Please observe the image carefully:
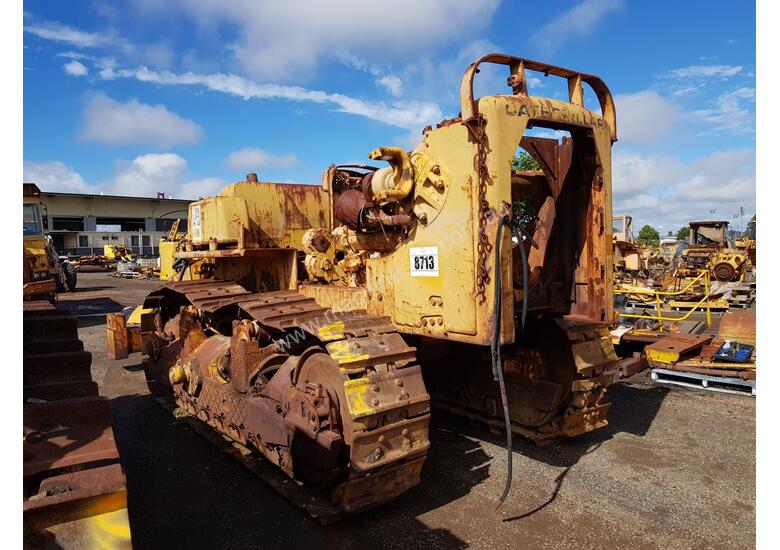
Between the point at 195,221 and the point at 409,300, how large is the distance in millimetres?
3976

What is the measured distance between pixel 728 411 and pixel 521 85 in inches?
200

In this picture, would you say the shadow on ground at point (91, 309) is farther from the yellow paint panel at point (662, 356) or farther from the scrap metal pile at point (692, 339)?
the yellow paint panel at point (662, 356)

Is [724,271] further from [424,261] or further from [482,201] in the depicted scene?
[482,201]

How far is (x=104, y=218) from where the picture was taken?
48.8 meters

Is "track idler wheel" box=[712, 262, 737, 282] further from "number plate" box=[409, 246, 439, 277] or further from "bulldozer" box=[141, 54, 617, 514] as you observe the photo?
"number plate" box=[409, 246, 439, 277]

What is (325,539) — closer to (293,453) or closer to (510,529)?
(293,453)

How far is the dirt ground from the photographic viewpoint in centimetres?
380

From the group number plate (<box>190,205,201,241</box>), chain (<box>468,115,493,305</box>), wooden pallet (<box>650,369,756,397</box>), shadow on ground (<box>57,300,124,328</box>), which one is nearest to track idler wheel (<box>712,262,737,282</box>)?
wooden pallet (<box>650,369,756,397</box>)

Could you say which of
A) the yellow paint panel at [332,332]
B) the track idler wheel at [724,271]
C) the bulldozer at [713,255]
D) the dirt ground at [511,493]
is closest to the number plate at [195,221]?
the dirt ground at [511,493]

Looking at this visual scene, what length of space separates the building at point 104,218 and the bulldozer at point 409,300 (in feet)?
128

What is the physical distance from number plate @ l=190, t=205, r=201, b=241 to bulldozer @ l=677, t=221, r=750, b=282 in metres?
19.9

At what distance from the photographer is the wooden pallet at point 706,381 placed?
23.2 feet

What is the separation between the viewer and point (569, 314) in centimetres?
507

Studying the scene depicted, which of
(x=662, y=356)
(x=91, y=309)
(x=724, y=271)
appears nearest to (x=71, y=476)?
(x=662, y=356)
